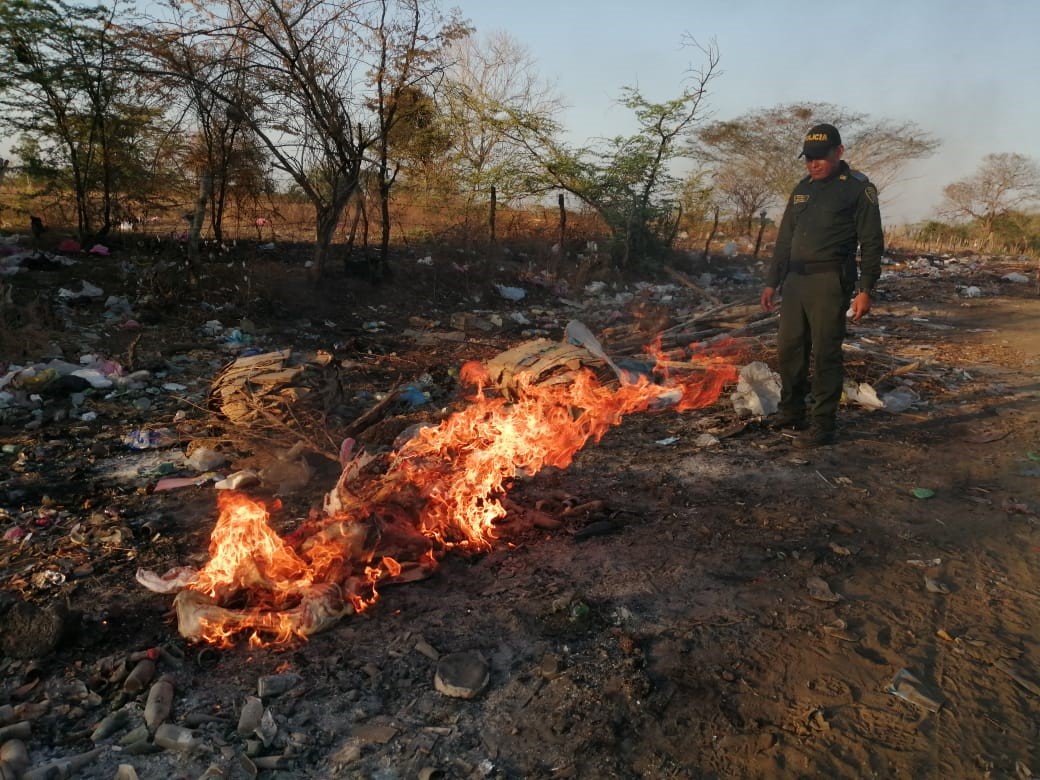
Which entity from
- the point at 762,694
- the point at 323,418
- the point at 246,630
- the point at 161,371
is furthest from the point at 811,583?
the point at 161,371

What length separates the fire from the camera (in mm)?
2537

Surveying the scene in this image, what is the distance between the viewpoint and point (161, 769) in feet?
6.23

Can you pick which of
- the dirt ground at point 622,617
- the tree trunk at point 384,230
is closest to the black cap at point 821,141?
the dirt ground at point 622,617

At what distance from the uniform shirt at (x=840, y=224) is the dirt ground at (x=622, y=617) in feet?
4.32

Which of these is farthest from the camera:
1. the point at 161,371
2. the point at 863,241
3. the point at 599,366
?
the point at 161,371

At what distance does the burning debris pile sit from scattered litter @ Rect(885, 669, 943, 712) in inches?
71.0

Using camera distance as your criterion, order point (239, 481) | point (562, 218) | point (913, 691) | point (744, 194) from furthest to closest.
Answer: point (744, 194) < point (562, 218) < point (239, 481) < point (913, 691)

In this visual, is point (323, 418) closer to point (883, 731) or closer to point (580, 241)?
point (883, 731)

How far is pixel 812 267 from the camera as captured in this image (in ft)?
14.3

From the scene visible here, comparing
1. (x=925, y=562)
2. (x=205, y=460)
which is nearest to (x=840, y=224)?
(x=925, y=562)

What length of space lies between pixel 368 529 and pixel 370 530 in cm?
1

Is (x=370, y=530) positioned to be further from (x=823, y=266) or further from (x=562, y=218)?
(x=562, y=218)

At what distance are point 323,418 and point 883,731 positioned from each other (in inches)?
151

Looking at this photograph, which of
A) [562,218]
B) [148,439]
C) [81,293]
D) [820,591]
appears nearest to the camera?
[820,591]
